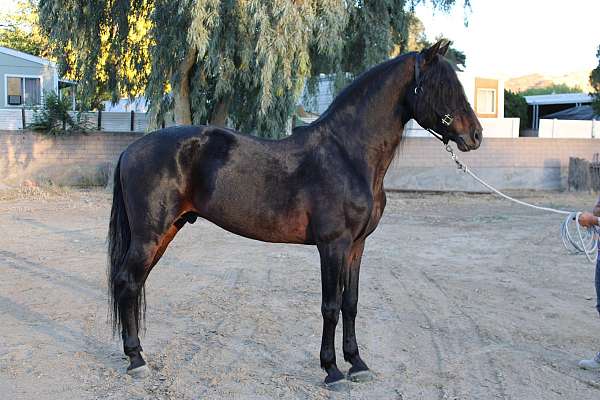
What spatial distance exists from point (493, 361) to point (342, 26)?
10.6 m

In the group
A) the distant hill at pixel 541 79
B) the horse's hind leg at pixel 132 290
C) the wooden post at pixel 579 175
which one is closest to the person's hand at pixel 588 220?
the horse's hind leg at pixel 132 290

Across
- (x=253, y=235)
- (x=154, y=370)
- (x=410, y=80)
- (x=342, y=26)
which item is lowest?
(x=154, y=370)

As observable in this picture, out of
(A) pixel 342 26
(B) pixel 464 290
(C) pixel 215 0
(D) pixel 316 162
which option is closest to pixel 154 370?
(D) pixel 316 162

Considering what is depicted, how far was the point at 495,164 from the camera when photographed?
17969 millimetres

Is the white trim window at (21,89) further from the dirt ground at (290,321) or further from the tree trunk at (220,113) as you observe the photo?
the dirt ground at (290,321)

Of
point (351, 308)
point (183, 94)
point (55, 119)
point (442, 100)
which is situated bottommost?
point (351, 308)

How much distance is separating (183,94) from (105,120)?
6.35 meters

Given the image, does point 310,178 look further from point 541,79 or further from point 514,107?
point 541,79

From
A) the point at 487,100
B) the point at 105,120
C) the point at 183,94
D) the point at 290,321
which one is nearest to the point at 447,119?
the point at 290,321

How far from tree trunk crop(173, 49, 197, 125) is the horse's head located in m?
11.1

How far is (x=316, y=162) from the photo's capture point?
403 centimetres

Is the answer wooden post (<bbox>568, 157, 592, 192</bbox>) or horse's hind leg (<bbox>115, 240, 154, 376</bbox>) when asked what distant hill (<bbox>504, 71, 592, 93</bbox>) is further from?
horse's hind leg (<bbox>115, 240, 154, 376</bbox>)

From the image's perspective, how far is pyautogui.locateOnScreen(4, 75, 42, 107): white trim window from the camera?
23.2 metres

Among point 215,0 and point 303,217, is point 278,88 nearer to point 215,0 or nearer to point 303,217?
point 215,0
